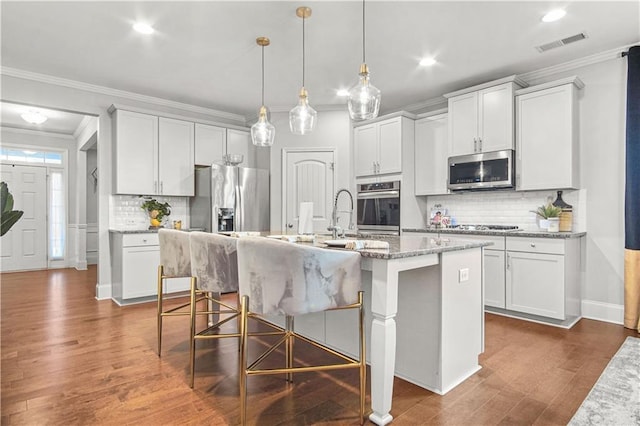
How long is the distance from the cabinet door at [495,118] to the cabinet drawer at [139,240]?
13.7 feet

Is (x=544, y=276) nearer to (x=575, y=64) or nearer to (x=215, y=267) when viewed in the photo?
(x=575, y=64)

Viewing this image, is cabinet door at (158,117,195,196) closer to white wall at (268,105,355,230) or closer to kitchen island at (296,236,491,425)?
white wall at (268,105,355,230)

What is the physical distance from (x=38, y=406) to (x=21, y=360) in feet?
2.98

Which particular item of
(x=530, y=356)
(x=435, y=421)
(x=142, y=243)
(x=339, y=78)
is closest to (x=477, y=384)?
(x=435, y=421)

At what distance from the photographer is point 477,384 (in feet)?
7.27

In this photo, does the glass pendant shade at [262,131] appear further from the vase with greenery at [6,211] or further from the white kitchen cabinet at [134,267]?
the white kitchen cabinet at [134,267]

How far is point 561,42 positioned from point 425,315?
3.02 meters

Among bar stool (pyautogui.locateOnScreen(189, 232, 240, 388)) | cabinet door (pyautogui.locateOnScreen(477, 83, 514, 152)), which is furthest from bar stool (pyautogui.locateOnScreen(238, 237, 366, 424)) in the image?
cabinet door (pyautogui.locateOnScreen(477, 83, 514, 152))

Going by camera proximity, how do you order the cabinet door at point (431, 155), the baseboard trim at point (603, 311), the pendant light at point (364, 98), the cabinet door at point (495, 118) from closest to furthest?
the pendant light at point (364, 98)
the baseboard trim at point (603, 311)
the cabinet door at point (495, 118)
the cabinet door at point (431, 155)

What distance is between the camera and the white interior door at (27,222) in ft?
22.4

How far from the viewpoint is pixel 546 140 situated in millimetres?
3711

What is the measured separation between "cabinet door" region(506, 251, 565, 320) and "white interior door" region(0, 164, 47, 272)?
8.28 meters

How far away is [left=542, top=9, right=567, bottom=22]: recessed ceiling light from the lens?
284cm

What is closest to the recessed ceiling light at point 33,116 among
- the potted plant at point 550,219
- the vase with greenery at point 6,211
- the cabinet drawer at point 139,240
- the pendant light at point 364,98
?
the cabinet drawer at point 139,240
